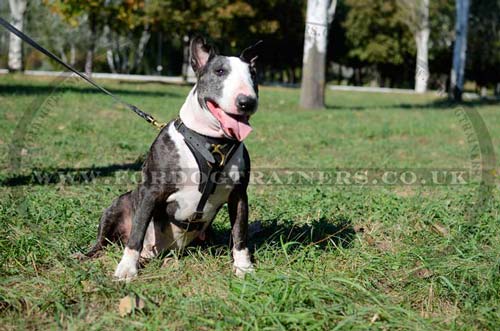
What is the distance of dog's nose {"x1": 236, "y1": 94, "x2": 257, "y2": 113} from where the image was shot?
9.66 feet

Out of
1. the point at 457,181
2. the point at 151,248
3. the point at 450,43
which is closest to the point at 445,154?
the point at 457,181

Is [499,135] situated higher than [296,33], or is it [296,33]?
[296,33]

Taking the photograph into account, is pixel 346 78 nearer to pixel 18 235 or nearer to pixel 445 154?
pixel 445 154

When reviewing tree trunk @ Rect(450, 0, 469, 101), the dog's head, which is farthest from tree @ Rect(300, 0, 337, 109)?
the dog's head

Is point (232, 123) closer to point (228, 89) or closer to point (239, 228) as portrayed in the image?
point (228, 89)

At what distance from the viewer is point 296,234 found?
3.99 m

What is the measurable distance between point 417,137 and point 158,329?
31.4 feet

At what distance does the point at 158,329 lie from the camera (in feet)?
8.21

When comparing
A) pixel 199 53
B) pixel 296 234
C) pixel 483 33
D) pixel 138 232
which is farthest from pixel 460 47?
pixel 138 232

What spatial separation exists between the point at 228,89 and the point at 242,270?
100 centimetres

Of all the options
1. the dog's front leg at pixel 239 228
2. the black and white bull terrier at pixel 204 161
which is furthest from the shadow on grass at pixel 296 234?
the black and white bull terrier at pixel 204 161

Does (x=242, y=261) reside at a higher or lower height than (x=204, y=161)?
lower

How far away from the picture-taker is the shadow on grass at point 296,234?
3.77m

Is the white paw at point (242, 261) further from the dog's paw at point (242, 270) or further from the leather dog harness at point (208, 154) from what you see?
the leather dog harness at point (208, 154)
